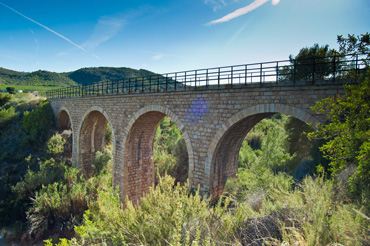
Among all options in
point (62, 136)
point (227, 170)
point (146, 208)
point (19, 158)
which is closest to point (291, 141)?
point (227, 170)

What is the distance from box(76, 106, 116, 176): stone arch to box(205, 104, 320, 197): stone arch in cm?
1095

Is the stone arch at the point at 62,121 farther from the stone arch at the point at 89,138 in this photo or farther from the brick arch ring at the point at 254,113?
the brick arch ring at the point at 254,113

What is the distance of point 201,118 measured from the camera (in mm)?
9773

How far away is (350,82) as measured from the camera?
21.3ft

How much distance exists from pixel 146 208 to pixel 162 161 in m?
12.3

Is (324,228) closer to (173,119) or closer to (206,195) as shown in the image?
(206,195)

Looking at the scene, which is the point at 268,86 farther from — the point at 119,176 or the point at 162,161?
the point at 162,161

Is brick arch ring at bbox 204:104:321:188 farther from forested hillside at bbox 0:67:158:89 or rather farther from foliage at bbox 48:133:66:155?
forested hillside at bbox 0:67:158:89

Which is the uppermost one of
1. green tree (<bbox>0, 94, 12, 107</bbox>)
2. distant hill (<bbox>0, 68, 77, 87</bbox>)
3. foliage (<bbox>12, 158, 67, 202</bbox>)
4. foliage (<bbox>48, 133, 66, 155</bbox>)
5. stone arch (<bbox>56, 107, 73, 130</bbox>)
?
distant hill (<bbox>0, 68, 77, 87</bbox>)

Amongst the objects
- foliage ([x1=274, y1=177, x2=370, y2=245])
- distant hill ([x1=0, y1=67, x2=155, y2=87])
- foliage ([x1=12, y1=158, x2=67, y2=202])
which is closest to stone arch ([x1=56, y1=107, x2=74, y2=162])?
foliage ([x1=12, y1=158, x2=67, y2=202])

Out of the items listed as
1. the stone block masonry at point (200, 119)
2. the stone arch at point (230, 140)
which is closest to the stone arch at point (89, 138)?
the stone block masonry at point (200, 119)

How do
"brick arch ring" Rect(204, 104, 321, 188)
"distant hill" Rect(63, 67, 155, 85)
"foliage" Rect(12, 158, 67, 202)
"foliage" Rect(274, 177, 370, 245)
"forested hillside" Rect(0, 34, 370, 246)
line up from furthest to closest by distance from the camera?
1. "distant hill" Rect(63, 67, 155, 85)
2. "foliage" Rect(12, 158, 67, 202)
3. "brick arch ring" Rect(204, 104, 321, 188)
4. "forested hillside" Rect(0, 34, 370, 246)
5. "foliage" Rect(274, 177, 370, 245)

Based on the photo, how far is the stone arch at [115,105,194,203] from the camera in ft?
43.0

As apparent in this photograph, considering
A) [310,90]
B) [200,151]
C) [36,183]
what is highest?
[310,90]
